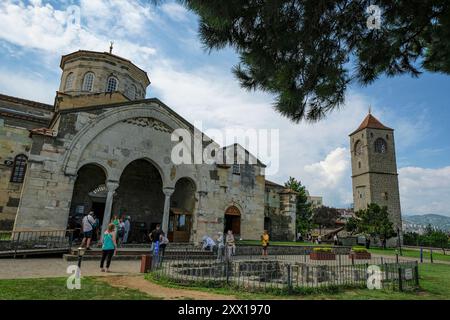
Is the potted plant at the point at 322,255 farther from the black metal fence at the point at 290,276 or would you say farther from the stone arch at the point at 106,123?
the stone arch at the point at 106,123

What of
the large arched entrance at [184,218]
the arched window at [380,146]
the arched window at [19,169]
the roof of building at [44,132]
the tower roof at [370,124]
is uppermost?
the tower roof at [370,124]

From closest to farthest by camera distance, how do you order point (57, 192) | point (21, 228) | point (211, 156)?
point (21, 228) < point (57, 192) < point (211, 156)

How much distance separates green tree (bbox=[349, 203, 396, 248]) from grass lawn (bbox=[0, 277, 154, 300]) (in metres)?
31.0

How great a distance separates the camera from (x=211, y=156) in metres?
21.7

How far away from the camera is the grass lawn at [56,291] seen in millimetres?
6132

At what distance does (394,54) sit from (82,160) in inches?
609

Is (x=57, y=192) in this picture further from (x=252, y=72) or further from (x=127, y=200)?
(x=252, y=72)

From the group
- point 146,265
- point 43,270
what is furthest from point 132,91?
point 146,265

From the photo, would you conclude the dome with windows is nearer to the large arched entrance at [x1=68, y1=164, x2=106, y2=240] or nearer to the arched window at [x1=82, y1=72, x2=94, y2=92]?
the arched window at [x1=82, y1=72, x2=94, y2=92]

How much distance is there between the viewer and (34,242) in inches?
541

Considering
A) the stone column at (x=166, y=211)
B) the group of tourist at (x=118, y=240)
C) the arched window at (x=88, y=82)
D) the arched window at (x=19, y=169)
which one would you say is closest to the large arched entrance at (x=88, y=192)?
the arched window at (x=19, y=169)

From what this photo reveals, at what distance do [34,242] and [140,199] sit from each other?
8.45 meters
